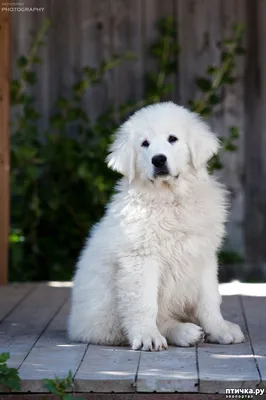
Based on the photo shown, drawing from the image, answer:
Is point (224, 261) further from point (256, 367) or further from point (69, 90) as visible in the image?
point (256, 367)

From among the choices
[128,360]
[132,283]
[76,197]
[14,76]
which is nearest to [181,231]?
[132,283]

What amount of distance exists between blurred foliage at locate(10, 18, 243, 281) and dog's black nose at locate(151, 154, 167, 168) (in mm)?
2793

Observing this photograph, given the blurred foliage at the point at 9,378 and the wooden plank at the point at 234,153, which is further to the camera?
→ the wooden plank at the point at 234,153

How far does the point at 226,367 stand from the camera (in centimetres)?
420

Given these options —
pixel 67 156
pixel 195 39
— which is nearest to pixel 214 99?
pixel 195 39

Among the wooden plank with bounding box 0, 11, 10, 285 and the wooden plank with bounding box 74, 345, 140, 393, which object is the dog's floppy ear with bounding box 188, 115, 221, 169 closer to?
the wooden plank with bounding box 74, 345, 140, 393

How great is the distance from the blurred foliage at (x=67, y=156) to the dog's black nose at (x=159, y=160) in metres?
2.79

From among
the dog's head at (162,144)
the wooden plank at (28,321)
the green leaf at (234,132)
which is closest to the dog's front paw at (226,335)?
the dog's head at (162,144)

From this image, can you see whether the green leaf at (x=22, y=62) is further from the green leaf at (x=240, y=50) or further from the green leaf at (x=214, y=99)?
the green leaf at (x=240, y=50)

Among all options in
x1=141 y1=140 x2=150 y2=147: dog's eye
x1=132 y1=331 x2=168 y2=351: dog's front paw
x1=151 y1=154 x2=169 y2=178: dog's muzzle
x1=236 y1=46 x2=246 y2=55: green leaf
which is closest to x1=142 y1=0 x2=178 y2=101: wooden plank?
x1=236 y1=46 x2=246 y2=55: green leaf

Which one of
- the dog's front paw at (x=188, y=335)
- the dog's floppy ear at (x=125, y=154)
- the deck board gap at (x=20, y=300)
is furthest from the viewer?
the deck board gap at (x=20, y=300)

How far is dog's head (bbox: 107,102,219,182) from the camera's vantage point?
4879mm

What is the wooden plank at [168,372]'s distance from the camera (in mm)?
3910

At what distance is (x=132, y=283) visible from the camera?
483 cm
